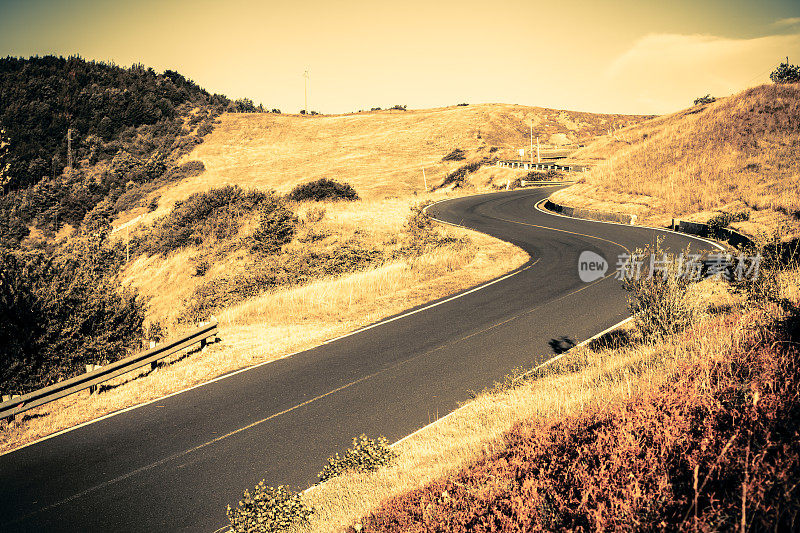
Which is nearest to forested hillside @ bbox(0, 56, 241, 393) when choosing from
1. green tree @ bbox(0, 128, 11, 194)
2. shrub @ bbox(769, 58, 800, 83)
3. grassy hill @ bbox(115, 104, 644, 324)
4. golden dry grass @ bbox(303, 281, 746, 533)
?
green tree @ bbox(0, 128, 11, 194)

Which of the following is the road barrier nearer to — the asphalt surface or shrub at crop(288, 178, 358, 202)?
the asphalt surface

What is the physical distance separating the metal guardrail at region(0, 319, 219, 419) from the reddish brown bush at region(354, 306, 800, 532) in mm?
9962

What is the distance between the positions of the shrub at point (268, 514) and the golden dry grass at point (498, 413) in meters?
0.23

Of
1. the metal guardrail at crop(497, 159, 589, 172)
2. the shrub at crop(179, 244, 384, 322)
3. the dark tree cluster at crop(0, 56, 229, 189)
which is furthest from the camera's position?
the dark tree cluster at crop(0, 56, 229, 189)

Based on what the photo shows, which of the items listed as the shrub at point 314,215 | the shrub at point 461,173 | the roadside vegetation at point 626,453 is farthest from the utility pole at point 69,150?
the roadside vegetation at point 626,453

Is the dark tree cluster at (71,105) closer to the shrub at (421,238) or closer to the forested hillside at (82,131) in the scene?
the forested hillside at (82,131)

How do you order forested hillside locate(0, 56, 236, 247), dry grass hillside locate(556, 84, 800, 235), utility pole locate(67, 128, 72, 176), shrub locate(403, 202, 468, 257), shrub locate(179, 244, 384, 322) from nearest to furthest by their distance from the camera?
shrub locate(179, 244, 384, 322)
shrub locate(403, 202, 468, 257)
dry grass hillside locate(556, 84, 800, 235)
forested hillside locate(0, 56, 236, 247)
utility pole locate(67, 128, 72, 176)

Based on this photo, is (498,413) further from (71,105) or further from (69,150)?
(71,105)

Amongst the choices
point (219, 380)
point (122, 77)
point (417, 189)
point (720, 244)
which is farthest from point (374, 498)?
point (122, 77)

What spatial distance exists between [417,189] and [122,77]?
79156 millimetres

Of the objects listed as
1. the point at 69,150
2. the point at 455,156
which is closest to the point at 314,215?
the point at 455,156

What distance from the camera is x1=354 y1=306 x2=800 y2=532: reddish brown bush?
334 cm

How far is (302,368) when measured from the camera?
435 inches

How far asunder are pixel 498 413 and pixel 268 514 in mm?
3861
